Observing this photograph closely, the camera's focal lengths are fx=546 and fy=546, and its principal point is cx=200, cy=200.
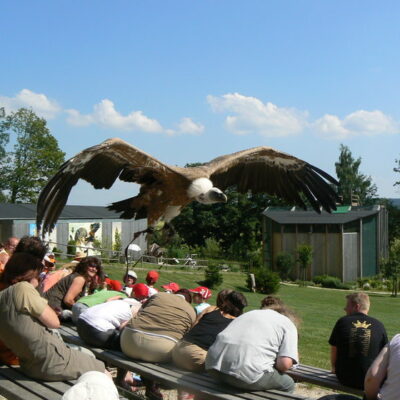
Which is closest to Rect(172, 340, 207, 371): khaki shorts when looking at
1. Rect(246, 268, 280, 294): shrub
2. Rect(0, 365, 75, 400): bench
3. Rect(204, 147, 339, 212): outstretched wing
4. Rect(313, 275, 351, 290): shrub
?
Rect(0, 365, 75, 400): bench

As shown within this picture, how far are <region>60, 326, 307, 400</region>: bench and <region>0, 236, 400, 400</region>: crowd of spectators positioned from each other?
0.18 feet

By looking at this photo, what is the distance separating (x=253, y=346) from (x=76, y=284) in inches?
95.3

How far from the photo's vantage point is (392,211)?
48.1 m

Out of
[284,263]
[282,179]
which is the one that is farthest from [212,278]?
[282,179]

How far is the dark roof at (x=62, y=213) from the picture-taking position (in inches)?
958

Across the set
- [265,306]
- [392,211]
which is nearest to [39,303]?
[265,306]

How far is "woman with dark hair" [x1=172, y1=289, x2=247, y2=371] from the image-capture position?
3729 millimetres

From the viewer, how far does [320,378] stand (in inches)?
148

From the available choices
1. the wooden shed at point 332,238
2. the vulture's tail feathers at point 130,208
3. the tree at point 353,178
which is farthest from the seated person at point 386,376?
A: the tree at point 353,178

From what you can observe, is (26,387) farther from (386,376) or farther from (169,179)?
(169,179)

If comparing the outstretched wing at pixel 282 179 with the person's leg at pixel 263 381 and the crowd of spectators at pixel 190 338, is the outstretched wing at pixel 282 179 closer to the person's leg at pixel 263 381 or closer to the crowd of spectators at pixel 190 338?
the crowd of spectators at pixel 190 338

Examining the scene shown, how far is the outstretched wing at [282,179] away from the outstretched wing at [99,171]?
1278mm

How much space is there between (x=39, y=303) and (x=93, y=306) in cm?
139

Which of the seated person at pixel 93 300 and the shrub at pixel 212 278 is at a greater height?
the seated person at pixel 93 300
